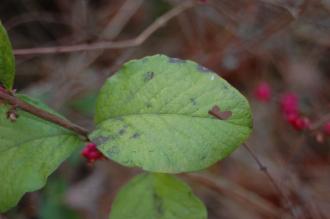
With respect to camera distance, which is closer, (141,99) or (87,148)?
(141,99)

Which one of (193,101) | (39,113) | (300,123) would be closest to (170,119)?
(193,101)

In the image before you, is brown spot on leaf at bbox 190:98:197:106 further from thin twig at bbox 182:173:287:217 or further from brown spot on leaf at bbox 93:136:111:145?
thin twig at bbox 182:173:287:217

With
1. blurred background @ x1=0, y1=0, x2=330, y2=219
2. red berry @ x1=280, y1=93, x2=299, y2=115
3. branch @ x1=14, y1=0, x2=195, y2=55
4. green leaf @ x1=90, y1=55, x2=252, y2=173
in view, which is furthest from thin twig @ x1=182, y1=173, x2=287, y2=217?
green leaf @ x1=90, y1=55, x2=252, y2=173

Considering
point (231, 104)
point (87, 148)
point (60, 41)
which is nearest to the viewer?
point (231, 104)

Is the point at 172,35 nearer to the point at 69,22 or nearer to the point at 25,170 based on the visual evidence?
the point at 69,22

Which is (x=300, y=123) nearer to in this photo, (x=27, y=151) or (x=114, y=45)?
(x=114, y=45)

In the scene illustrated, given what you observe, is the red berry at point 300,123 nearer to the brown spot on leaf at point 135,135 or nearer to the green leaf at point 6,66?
the brown spot on leaf at point 135,135

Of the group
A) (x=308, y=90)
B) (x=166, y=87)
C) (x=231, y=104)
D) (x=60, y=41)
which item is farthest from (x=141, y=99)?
(x=308, y=90)
